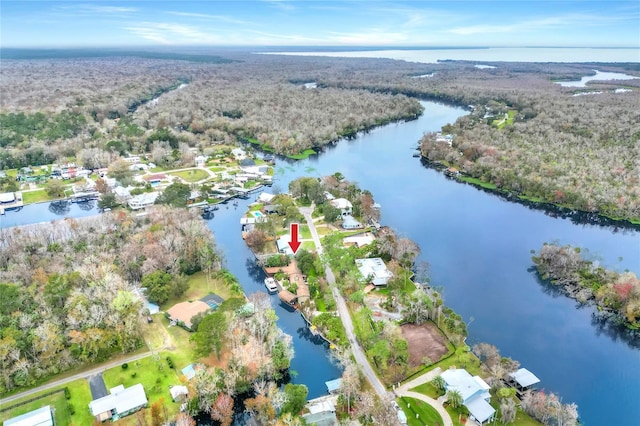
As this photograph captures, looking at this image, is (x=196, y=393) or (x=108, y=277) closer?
(x=196, y=393)

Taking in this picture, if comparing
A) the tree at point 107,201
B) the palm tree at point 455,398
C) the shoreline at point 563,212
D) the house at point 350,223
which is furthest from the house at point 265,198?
the palm tree at point 455,398

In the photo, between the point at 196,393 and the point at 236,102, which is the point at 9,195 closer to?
the point at 196,393

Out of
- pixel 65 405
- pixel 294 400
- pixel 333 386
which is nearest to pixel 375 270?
pixel 333 386

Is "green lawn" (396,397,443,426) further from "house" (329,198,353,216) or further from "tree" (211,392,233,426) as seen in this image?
"house" (329,198,353,216)

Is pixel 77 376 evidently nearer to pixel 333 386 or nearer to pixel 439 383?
pixel 333 386

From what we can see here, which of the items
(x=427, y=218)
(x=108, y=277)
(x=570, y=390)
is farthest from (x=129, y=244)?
(x=570, y=390)

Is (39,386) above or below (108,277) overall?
below

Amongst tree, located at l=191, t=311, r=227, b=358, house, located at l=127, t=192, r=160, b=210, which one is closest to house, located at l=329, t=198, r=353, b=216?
house, located at l=127, t=192, r=160, b=210
